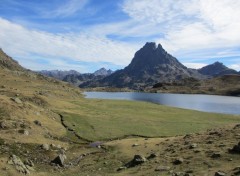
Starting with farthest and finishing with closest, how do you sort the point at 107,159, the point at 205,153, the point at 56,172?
1. the point at 107,159
2. the point at 56,172
3. the point at 205,153

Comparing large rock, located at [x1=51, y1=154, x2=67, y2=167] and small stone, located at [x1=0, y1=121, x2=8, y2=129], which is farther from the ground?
small stone, located at [x1=0, y1=121, x2=8, y2=129]

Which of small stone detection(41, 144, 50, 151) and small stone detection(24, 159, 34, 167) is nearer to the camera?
small stone detection(24, 159, 34, 167)

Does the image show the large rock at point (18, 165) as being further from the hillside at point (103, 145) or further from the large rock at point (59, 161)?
the large rock at point (59, 161)

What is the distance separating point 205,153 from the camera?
119 feet

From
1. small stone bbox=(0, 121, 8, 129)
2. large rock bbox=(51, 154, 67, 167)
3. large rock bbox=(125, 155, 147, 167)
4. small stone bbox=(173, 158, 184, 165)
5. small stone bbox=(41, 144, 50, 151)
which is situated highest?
small stone bbox=(0, 121, 8, 129)

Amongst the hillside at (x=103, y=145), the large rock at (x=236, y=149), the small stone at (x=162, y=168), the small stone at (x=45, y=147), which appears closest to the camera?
the small stone at (x=162, y=168)

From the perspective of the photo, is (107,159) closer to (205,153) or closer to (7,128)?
(205,153)

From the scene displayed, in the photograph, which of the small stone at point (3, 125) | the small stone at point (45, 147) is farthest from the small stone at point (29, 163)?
the small stone at point (3, 125)

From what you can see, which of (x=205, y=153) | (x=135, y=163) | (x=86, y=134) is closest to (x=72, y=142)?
(x=86, y=134)

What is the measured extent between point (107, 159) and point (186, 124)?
35827 millimetres

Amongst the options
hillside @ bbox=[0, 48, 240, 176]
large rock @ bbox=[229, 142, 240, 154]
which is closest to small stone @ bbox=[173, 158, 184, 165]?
hillside @ bbox=[0, 48, 240, 176]

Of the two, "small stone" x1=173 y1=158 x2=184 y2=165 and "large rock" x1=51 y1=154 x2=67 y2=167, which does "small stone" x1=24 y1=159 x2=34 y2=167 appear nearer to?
"large rock" x1=51 y1=154 x2=67 y2=167

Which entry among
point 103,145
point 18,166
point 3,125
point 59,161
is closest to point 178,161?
point 59,161

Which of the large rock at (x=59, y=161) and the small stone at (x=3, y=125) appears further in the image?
the small stone at (x=3, y=125)
